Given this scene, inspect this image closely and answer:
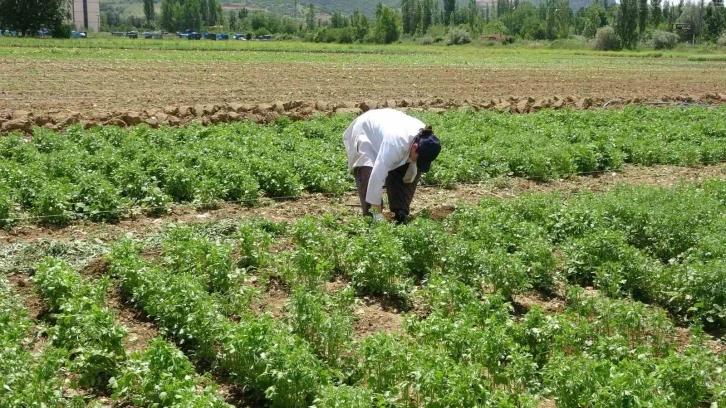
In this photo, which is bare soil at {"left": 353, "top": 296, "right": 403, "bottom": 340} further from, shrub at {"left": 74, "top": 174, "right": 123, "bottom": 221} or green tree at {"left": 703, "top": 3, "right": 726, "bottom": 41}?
green tree at {"left": 703, "top": 3, "right": 726, "bottom": 41}

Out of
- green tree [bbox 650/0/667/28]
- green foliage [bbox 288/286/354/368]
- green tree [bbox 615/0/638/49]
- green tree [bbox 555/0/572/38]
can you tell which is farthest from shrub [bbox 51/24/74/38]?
green tree [bbox 650/0/667/28]

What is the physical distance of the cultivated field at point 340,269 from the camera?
5828mm

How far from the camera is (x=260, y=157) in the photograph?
13062 millimetres

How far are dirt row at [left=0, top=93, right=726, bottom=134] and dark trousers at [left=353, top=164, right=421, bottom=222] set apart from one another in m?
7.84

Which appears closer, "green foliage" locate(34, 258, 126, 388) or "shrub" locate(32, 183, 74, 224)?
"green foliage" locate(34, 258, 126, 388)

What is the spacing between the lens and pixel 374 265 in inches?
325

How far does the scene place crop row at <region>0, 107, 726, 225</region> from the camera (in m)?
10.9

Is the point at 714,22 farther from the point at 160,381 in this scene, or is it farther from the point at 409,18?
the point at 160,381

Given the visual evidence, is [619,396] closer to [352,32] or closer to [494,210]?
[494,210]

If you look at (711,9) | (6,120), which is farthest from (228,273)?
(711,9)

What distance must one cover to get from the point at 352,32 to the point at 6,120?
77824 millimetres

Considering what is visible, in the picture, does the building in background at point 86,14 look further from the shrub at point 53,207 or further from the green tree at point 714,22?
the shrub at point 53,207

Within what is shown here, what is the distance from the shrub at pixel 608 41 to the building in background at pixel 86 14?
74322 millimetres

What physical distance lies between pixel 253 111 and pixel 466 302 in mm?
12149
